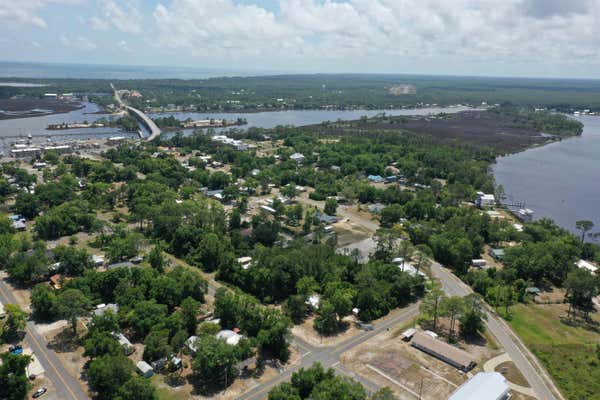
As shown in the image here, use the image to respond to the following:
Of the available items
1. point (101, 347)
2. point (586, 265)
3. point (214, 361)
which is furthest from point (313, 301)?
point (586, 265)

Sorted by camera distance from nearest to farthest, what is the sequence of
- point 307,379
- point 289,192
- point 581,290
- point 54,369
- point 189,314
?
point 307,379, point 54,369, point 189,314, point 581,290, point 289,192

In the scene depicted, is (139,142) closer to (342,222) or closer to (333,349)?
(342,222)

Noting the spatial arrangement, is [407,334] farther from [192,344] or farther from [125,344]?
[125,344]

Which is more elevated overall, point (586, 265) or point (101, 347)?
point (101, 347)

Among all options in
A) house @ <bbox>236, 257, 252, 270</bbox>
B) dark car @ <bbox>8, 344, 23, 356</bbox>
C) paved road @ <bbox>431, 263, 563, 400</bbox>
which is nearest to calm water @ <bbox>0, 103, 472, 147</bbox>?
house @ <bbox>236, 257, 252, 270</bbox>

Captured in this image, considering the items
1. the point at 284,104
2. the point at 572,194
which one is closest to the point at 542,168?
the point at 572,194

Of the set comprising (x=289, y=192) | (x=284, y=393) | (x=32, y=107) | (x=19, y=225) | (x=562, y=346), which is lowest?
(x=562, y=346)
